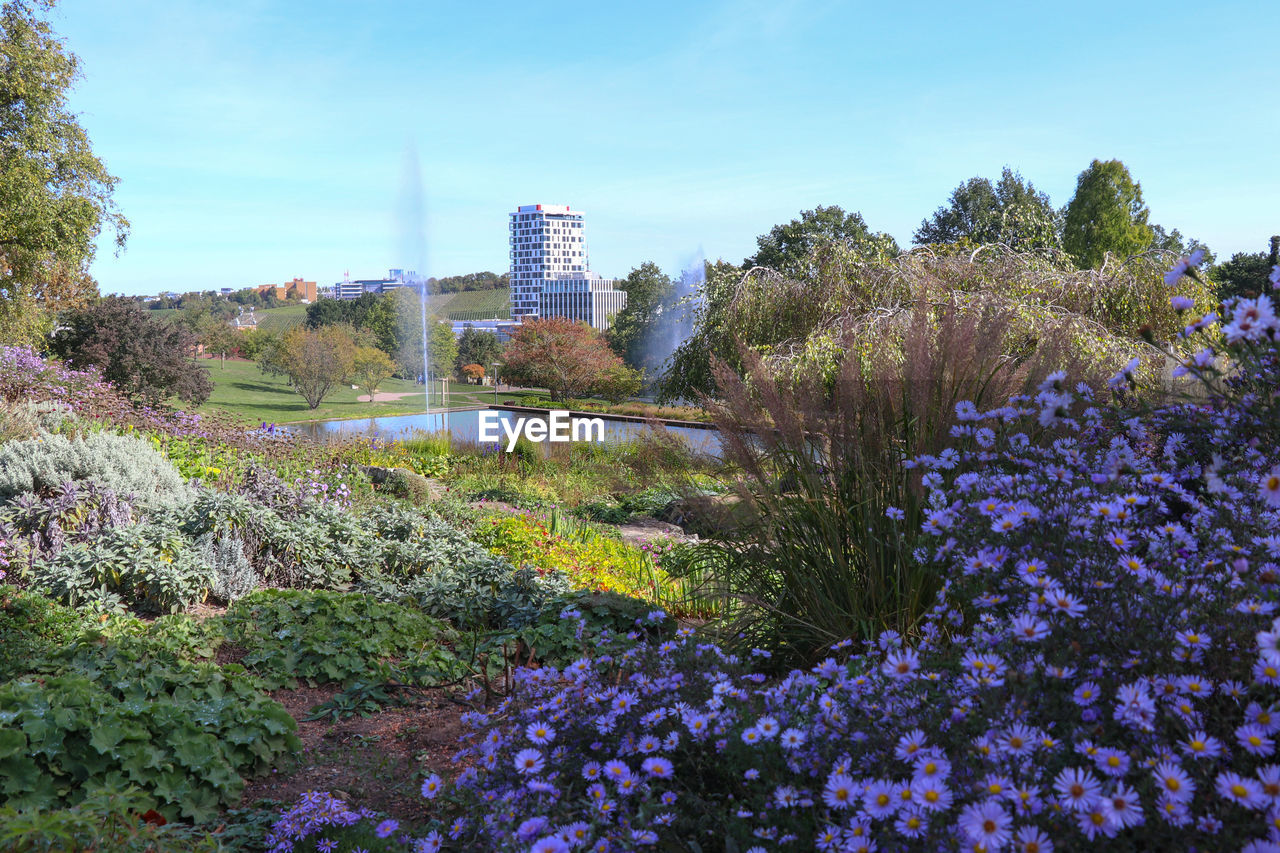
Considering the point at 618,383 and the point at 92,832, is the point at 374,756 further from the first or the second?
the point at 618,383

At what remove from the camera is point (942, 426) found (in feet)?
8.46

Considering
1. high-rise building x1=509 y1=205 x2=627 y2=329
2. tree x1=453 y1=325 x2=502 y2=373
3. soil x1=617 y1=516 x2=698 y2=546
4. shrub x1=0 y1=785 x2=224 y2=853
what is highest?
high-rise building x1=509 y1=205 x2=627 y2=329

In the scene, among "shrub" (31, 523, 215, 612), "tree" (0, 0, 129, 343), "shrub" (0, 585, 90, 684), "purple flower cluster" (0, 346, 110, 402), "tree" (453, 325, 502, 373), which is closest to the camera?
"shrub" (0, 585, 90, 684)

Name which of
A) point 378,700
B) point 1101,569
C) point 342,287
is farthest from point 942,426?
point 342,287

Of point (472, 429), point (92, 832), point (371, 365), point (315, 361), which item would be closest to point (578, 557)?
point (92, 832)

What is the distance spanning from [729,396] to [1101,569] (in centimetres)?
156

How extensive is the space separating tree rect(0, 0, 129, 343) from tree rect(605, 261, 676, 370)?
19.4 metres

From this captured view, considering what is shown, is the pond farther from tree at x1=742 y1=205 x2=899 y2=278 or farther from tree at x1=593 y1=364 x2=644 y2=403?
tree at x1=742 y1=205 x2=899 y2=278

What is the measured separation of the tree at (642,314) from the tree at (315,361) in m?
10.9

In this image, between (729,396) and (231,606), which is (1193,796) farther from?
(231,606)

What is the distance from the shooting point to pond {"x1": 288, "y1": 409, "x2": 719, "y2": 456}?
10.7 ft

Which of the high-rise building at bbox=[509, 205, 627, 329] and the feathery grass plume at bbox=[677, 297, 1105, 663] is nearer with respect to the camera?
→ the feathery grass plume at bbox=[677, 297, 1105, 663]

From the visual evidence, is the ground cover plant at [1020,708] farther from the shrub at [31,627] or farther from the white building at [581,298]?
the white building at [581,298]

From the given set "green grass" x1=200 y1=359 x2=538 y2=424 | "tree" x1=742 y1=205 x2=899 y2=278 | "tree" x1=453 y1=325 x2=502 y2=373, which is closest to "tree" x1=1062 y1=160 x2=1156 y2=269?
"tree" x1=742 y1=205 x2=899 y2=278
